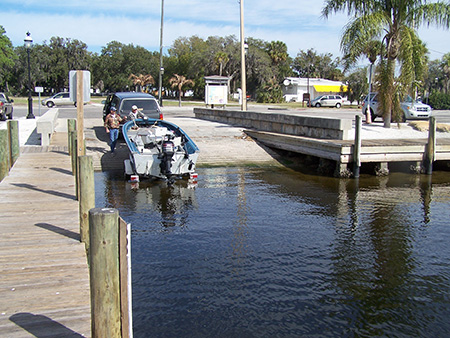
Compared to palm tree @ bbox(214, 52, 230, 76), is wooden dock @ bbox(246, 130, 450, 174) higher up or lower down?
lower down

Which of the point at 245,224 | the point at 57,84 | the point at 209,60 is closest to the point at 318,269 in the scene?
the point at 245,224

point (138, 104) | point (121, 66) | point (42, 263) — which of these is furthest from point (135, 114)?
point (121, 66)

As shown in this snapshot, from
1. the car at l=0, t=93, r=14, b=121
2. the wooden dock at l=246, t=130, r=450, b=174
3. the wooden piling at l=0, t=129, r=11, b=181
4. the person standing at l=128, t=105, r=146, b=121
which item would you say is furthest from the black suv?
the car at l=0, t=93, r=14, b=121

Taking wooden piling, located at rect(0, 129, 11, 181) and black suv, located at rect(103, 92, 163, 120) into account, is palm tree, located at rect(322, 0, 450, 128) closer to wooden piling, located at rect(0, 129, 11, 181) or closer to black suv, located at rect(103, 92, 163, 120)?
black suv, located at rect(103, 92, 163, 120)

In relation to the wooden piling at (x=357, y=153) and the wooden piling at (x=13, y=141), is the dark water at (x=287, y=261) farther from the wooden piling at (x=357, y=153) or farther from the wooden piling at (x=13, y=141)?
the wooden piling at (x=13, y=141)

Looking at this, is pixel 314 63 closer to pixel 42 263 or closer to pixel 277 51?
pixel 277 51

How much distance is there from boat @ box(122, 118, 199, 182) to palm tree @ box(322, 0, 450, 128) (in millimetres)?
8915

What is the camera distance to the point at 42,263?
5551 mm

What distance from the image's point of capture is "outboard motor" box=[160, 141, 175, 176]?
13.5m

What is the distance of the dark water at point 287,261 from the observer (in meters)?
6.04

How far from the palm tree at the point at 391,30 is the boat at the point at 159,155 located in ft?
29.2

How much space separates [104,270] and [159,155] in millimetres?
10307

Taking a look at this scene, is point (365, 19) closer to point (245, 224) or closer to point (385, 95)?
point (385, 95)

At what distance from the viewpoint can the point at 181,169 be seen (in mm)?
14281
